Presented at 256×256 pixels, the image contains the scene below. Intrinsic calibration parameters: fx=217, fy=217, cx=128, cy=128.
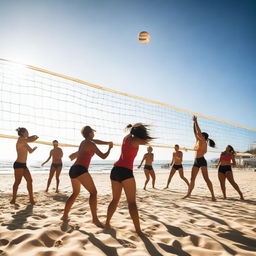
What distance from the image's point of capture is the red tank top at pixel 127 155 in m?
2.59

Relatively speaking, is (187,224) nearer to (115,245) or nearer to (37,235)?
(115,245)

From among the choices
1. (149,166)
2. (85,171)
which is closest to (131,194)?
(85,171)

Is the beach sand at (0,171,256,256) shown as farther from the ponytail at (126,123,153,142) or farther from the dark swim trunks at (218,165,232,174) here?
the dark swim trunks at (218,165,232,174)

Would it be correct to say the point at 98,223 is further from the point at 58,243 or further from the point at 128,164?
the point at 128,164

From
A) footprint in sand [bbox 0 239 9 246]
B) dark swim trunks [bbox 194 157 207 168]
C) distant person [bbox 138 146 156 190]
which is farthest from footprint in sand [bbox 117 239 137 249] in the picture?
distant person [bbox 138 146 156 190]

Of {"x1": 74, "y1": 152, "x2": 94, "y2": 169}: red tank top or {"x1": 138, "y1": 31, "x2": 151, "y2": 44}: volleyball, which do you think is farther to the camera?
{"x1": 138, "y1": 31, "x2": 151, "y2": 44}: volleyball

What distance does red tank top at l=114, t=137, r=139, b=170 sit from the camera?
8.51 ft

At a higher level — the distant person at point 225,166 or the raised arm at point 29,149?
the raised arm at point 29,149

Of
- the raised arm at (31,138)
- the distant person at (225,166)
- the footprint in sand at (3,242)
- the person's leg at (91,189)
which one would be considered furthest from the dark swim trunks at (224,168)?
the footprint in sand at (3,242)

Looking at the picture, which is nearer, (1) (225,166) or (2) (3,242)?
(2) (3,242)

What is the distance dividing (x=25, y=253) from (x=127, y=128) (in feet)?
5.57

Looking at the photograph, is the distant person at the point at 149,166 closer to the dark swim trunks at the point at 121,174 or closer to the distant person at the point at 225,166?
the distant person at the point at 225,166

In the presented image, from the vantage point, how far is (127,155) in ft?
8.58

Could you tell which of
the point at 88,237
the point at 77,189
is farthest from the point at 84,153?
the point at 88,237
